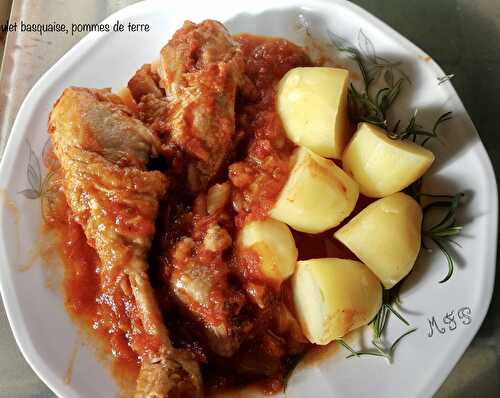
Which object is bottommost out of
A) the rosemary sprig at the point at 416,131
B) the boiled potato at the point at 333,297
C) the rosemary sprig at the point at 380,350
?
the rosemary sprig at the point at 380,350

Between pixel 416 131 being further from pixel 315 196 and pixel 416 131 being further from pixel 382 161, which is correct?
pixel 315 196

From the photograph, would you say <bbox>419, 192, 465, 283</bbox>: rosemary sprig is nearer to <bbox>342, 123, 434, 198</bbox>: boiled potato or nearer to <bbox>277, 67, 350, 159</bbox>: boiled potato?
<bbox>342, 123, 434, 198</bbox>: boiled potato

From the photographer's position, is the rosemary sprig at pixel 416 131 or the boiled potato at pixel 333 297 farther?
the rosemary sprig at pixel 416 131

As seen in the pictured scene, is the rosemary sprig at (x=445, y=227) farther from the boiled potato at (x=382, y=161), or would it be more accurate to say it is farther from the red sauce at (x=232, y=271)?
the red sauce at (x=232, y=271)

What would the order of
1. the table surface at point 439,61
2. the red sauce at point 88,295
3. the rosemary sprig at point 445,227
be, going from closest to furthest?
the rosemary sprig at point 445,227, the red sauce at point 88,295, the table surface at point 439,61

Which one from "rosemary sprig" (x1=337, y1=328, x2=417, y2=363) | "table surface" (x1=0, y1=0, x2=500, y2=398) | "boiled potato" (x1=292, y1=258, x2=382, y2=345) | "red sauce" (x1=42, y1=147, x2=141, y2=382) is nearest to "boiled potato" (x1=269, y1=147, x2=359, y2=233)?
"boiled potato" (x1=292, y1=258, x2=382, y2=345)

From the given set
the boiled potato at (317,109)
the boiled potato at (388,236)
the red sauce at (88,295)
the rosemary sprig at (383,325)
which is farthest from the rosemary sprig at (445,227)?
the red sauce at (88,295)
